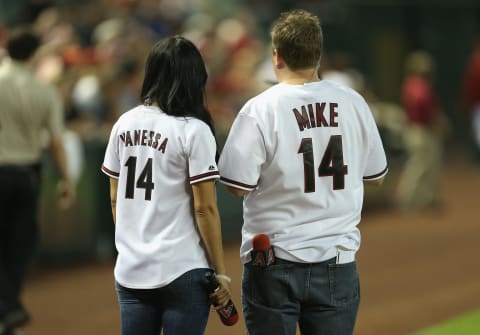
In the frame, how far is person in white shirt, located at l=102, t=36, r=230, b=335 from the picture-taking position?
387 cm

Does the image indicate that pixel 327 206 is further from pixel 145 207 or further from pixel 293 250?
pixel 145 207

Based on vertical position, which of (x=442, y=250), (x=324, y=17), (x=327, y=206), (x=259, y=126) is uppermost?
(x=259, y=126)

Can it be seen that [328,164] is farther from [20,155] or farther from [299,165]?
[20,155]

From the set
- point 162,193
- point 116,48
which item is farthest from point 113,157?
point 116,48

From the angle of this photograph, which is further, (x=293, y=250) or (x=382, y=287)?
(x=382, y=287)

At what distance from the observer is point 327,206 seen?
3936 mm

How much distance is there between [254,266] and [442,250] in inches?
302

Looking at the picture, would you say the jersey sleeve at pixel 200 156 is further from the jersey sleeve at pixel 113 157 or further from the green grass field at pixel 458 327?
the green grass field at pixel 458 327

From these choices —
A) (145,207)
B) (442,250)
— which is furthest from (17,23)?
(145,207)

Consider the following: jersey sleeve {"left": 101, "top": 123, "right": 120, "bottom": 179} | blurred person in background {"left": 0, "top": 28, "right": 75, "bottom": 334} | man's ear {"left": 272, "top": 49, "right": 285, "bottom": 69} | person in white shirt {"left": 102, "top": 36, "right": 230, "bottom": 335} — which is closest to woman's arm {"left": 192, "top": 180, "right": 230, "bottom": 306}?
person in white shirt {"left": 102, "top": 36, "right": 230, "bottom": 335}

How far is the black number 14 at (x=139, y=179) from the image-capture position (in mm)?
3879

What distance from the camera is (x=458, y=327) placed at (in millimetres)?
7566

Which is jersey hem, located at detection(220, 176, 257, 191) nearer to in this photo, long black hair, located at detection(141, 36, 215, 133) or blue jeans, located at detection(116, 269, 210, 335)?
long black hair, located at detection(141, 36, 215, 133)

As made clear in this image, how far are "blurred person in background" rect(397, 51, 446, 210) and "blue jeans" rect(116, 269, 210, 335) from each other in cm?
1100
